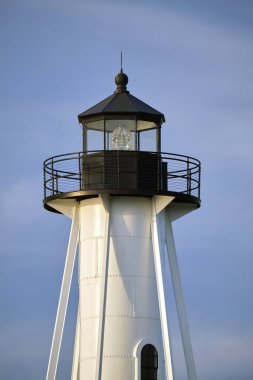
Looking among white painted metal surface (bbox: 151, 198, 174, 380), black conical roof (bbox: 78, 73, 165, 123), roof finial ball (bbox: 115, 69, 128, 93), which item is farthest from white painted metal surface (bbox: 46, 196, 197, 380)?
roof finial ball (bbox: 115, 69, 128, 93)

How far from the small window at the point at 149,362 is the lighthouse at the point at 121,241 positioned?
3 centimetres

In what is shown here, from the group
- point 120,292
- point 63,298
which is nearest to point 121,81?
point 120,292

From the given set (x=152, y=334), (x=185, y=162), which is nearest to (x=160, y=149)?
(x=185, y=162)

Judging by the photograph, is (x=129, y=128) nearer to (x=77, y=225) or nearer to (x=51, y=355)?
(x=77, y=225)

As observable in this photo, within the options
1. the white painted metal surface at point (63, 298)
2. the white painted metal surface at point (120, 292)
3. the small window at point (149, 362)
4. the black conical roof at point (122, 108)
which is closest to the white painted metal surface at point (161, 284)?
the white painted metal surface at point (120, 292)

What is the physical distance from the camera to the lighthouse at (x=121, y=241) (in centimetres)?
6469

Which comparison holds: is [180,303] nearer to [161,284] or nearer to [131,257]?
[161,284]

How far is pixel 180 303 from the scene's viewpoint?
6656 cm

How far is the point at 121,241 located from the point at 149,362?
427cm

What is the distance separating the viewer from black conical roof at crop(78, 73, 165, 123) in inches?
2586

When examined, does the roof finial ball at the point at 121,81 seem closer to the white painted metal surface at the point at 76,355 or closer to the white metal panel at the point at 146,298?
the white metal panel at the point at 146,298

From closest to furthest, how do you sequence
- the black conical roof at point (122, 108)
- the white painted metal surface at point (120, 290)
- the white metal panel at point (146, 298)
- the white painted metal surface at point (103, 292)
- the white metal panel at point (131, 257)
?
the white painted metal surface at point (103, 292), the white painted metal surface at point (120, 290), the white metal panel at point (146, 298), the white metal panel at point (131, 257), the black conical roof at point (122, 108)

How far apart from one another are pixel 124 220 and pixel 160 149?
279 centimetres

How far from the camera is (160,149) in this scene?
6600 centimetres
